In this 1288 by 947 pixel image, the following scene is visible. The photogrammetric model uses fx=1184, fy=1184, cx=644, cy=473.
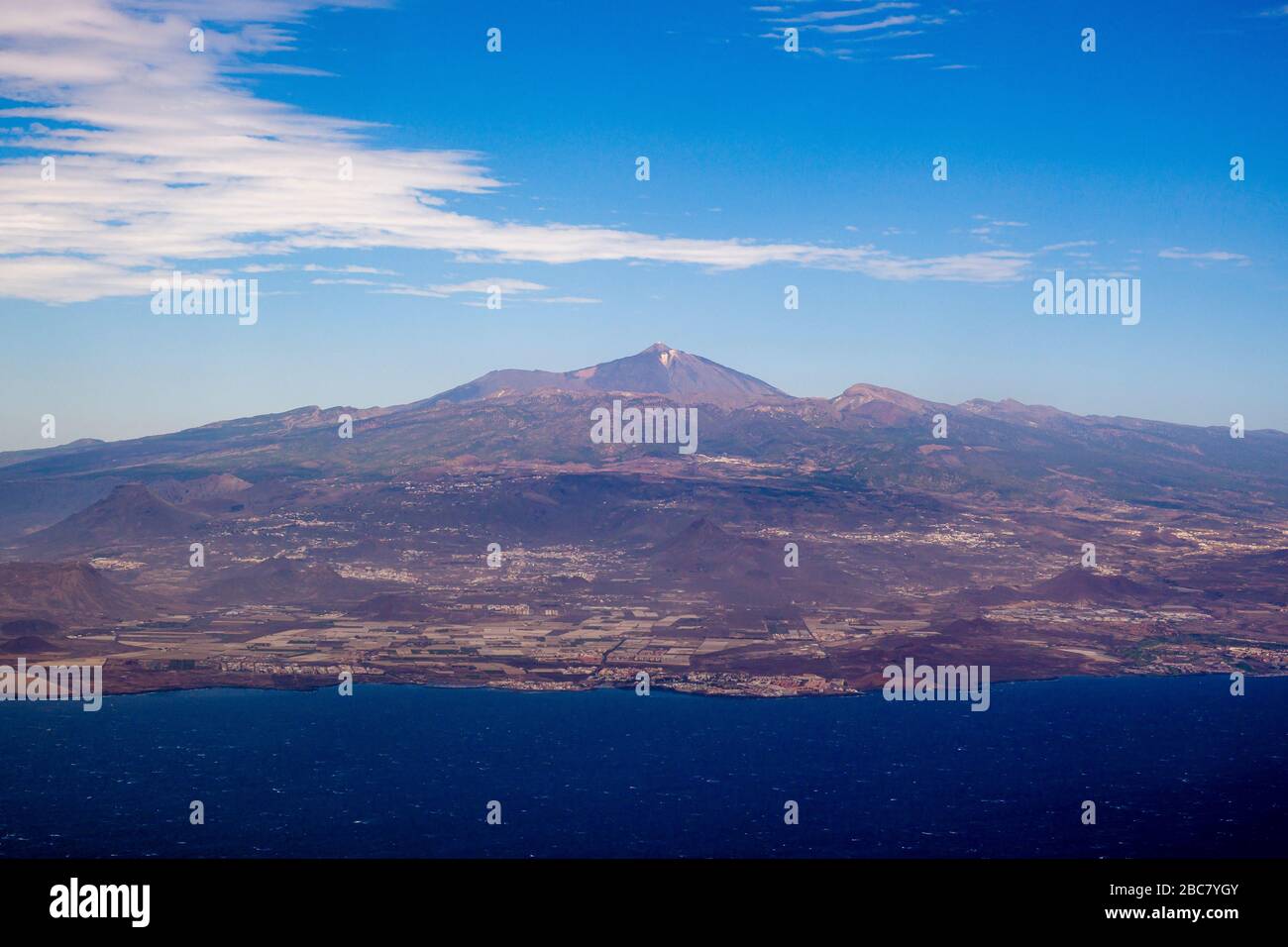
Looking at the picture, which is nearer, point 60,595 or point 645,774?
point 645,774

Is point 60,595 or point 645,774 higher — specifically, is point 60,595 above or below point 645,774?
above

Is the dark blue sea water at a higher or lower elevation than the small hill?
lower

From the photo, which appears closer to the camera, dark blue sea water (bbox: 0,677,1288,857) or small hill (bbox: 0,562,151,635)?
dark blue sea water (bbox: 0,677,1288,857)

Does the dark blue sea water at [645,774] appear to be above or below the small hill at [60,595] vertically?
below

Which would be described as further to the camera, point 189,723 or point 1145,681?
point 1145,681

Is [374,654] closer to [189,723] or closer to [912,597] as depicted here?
[189,723]

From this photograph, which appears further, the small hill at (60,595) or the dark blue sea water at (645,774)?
the small hill at (60,595)
